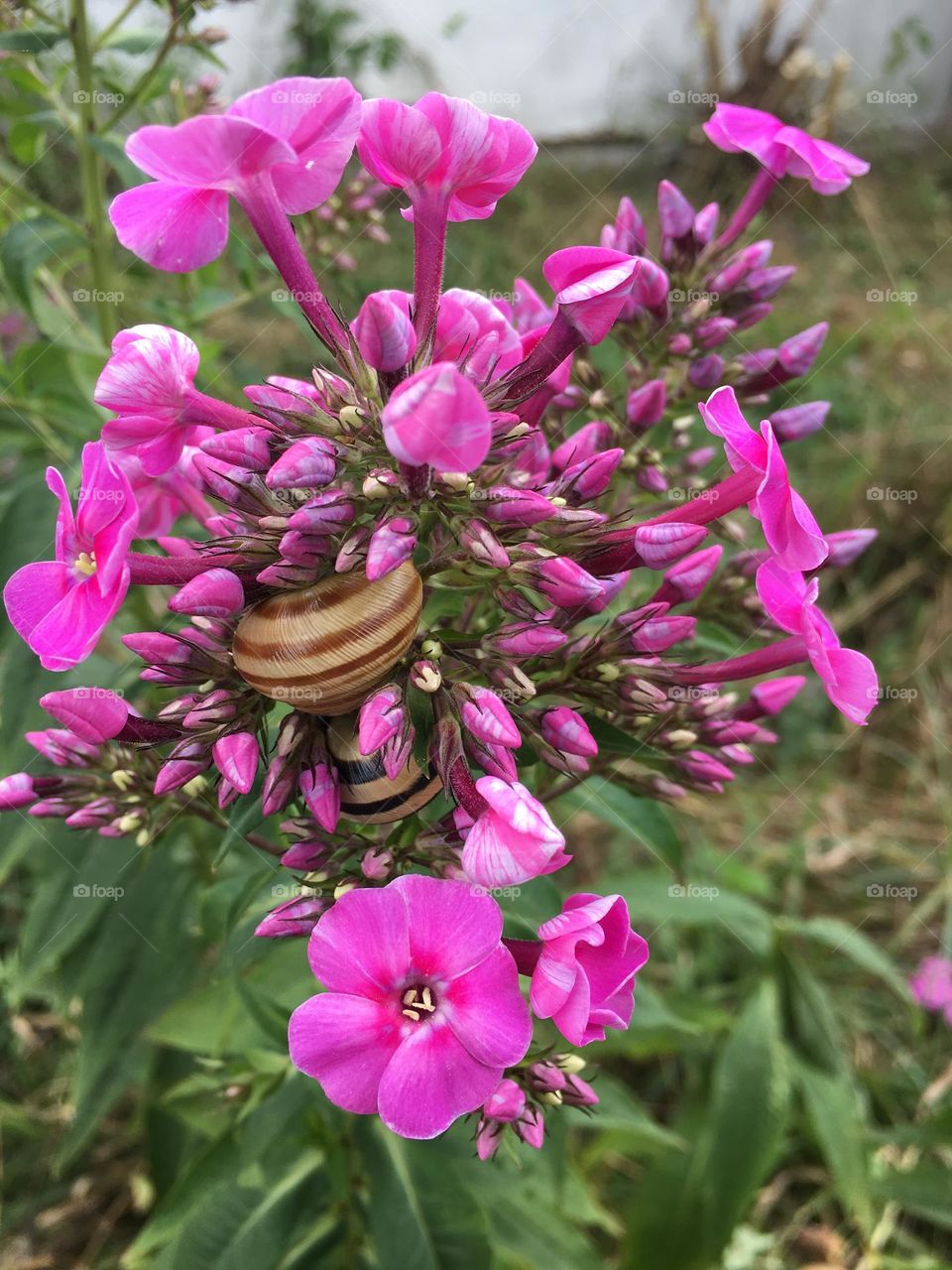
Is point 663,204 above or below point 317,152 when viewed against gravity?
below

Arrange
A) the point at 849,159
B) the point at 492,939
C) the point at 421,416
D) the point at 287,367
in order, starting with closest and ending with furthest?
the point at 421,416
the point at 492,939
the point at 849,159
the point at 287,367

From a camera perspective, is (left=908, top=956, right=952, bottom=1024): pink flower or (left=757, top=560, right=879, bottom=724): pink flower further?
(left=908, top=956, right=952, bottom=1024): pink flower

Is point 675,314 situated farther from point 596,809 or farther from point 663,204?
point 596,809

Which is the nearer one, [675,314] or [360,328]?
[360,328]

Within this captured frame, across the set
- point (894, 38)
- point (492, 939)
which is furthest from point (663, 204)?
point (894, 38)
